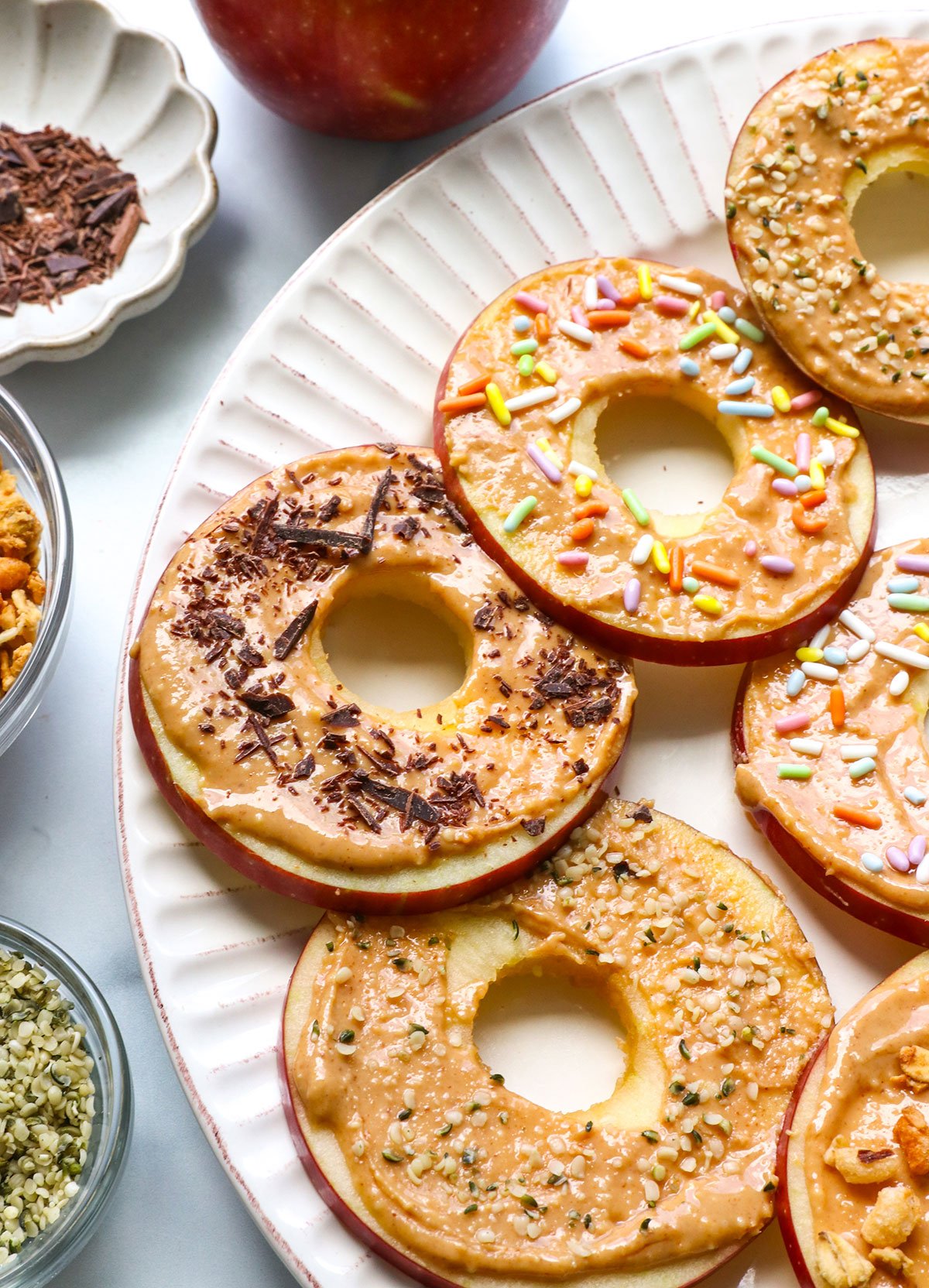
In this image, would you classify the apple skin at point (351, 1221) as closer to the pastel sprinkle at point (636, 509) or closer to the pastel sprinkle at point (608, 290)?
the pastel sprinkle at point (636, 509)

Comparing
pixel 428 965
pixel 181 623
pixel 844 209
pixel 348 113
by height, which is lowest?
pixel 428 965

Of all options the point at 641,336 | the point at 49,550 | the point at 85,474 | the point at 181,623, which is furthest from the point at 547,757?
the point at 85,474

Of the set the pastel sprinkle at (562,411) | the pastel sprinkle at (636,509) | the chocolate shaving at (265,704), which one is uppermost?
the chocolate shaving at (265,704)

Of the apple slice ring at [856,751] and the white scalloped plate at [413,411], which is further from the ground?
the white scalloped plate at [413,411]

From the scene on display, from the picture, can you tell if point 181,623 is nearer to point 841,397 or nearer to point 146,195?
point 146,195

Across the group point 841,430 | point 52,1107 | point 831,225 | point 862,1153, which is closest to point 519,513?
point 841,430

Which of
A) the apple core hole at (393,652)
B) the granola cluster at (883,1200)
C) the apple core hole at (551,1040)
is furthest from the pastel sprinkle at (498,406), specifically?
Result: the granola cluster at (883,1200)
